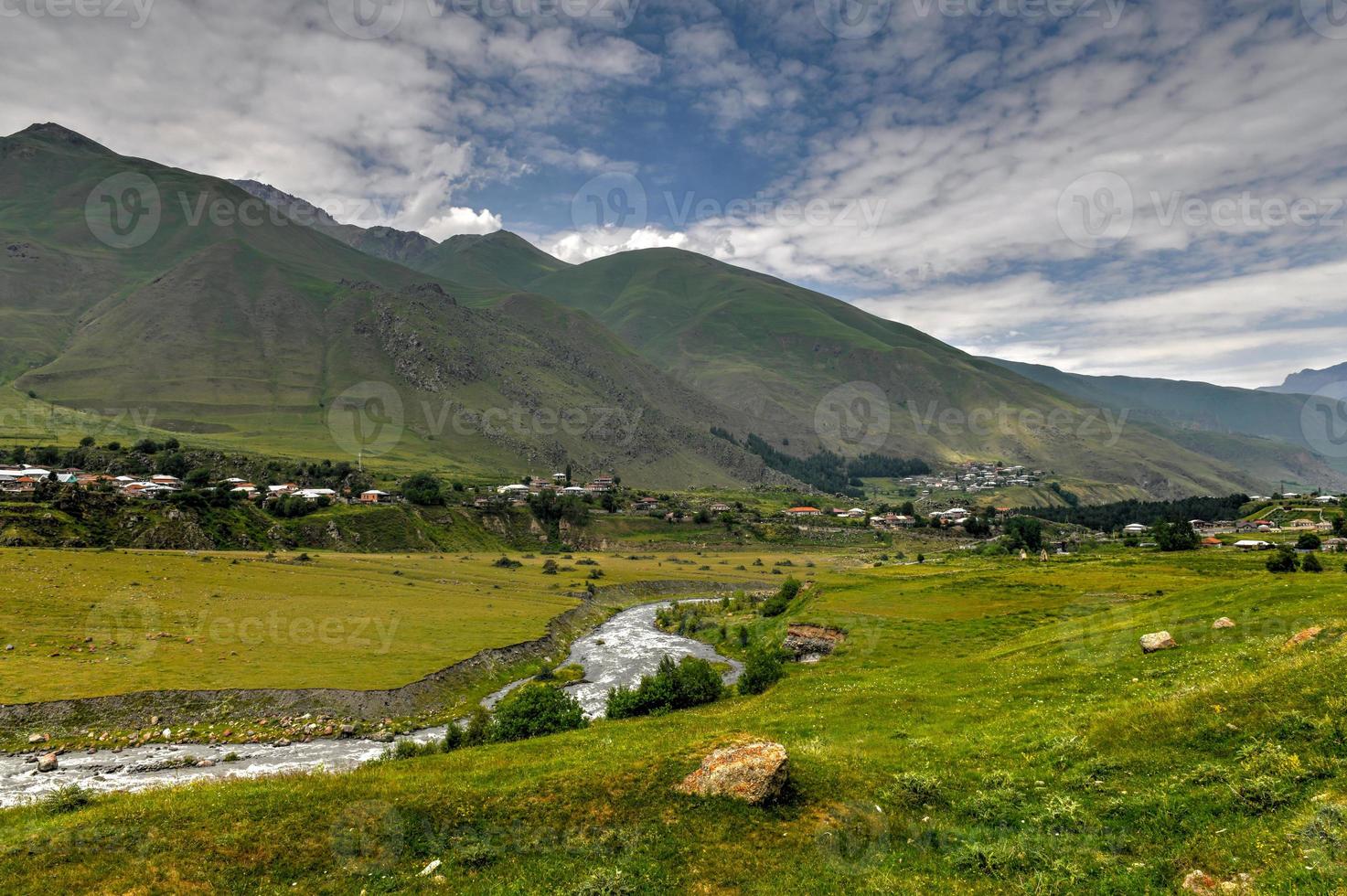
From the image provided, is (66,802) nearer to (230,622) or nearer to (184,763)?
(184,763)

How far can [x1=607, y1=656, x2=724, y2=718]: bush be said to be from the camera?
4119 cm

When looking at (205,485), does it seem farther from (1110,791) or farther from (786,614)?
(1110,791)

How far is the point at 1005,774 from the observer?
63.5 ft

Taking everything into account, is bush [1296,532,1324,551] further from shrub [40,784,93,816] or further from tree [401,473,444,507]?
tree [401,473,444,507]

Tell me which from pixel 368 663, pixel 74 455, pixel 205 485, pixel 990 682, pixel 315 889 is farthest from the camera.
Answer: pixel 74 455

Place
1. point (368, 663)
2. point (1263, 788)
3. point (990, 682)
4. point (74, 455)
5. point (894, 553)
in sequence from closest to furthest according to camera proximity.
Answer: point (1263, 788), point (990, 682), point (368, 663), point (74, 455), point (894, 553)

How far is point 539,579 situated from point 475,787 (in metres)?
104

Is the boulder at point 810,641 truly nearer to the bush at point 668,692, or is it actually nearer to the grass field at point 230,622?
the bush at point 668,692

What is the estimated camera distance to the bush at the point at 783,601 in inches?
3393

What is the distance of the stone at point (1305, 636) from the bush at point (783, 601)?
6280 cm

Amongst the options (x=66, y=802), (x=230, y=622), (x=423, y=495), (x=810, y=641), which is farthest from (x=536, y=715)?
(x=423, y=495)

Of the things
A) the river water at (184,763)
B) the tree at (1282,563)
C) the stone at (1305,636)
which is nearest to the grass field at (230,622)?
the river water at (184,763)

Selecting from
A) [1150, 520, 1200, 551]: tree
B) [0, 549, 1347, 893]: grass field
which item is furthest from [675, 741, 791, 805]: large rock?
[1150, 520, 1200, 551]: tree

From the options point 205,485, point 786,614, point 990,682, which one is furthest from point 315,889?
point 205,485
